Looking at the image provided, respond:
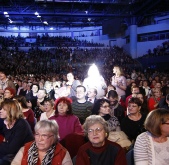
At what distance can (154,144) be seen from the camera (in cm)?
282

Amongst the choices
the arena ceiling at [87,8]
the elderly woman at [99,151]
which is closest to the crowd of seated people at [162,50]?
the arena ceiling at [87,8]

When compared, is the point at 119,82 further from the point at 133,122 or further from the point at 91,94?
the point at 133,122

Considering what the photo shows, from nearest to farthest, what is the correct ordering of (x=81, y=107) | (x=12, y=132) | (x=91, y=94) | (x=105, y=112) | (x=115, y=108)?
1. (x=12, y=132)
2. (x=105, y=112)
3. (x=115, y=108)
4. (x=81, y=107)
5. (x=91, y=94)

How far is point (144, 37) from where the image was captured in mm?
28344

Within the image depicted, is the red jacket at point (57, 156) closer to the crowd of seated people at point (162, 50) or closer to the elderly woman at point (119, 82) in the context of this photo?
the elderly woman at point (119, 82)

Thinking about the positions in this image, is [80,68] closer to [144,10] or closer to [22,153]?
[144,10]

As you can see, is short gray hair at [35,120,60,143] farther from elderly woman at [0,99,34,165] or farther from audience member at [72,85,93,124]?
audience member at [72,85,93,124]

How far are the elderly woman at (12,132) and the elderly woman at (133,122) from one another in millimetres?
1516

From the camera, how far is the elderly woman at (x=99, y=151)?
265cm

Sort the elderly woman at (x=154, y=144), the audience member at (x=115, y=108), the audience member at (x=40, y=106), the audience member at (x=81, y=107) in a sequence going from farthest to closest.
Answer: the audience member at (x=40, y=106), the audience member at (x=81, y=107), the audience member at (x=115, y=108), the elderly woman at (x=154, y=144)

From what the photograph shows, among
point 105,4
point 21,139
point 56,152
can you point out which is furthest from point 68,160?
point 105,4

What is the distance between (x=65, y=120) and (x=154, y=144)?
1.69 metres

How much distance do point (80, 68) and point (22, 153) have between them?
744 inches

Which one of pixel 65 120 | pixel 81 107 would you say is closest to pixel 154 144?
pixel 65 120
